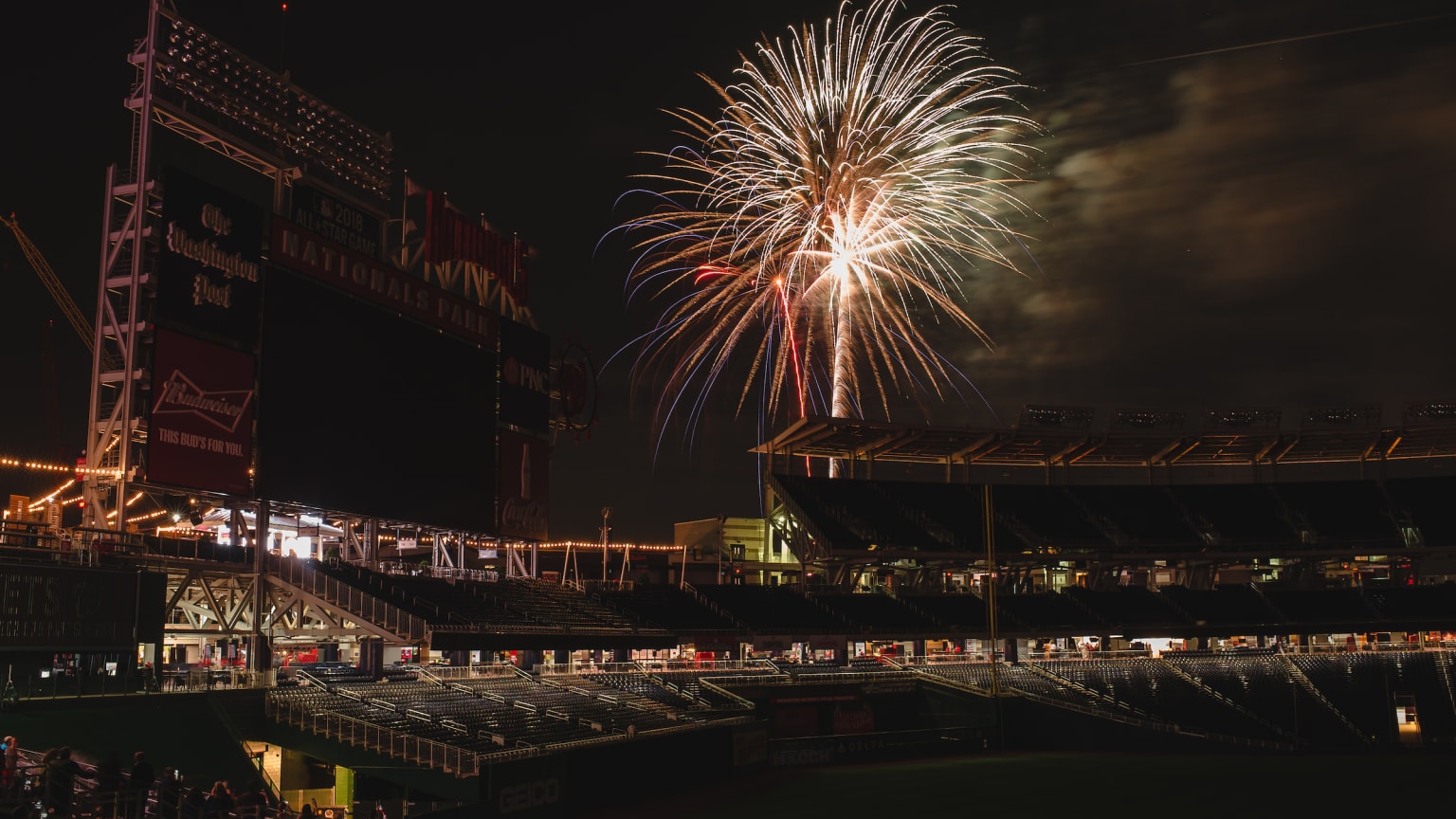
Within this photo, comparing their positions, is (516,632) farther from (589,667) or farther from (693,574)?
(693,574)

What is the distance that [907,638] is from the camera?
168 feet

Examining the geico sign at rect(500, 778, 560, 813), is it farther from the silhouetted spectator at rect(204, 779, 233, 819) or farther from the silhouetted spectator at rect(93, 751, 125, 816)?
the silhouetted spectator at rect(93, 751, 125, 816)

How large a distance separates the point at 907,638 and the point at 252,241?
1243 inches

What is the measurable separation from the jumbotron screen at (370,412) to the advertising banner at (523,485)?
0.68 m

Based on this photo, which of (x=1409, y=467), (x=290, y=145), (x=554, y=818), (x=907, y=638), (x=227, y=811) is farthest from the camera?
(x=1409, y=467)

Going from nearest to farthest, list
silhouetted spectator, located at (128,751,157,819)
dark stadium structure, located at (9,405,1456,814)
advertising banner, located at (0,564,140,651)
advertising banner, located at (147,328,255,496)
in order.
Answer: silhouetted spectator, located at (128,751,157,819) < advertising banner, located at (0,564,140,651) < dark stadium structure, located at (9,405,1456,814) < advertising banner, located at (147,328,255,496)

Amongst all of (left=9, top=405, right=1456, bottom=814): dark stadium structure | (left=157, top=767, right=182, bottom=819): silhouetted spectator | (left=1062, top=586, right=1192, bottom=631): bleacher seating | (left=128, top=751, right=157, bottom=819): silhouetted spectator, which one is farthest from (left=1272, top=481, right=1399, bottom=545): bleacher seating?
(left=128, top=751, right=157, bottom=819): silhouetted spectator

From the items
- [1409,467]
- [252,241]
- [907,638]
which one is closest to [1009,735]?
[907,638]

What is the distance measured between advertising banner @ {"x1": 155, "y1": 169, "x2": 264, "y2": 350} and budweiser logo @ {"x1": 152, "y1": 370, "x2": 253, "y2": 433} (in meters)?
1.33

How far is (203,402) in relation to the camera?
2966 centimetres

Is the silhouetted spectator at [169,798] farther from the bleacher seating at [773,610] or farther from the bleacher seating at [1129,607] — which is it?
the bleacher seating at [1129,607]

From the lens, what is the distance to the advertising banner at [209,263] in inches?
1142

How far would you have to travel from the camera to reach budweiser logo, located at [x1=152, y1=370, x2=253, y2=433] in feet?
93.6

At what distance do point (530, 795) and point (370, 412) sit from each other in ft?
47.2
